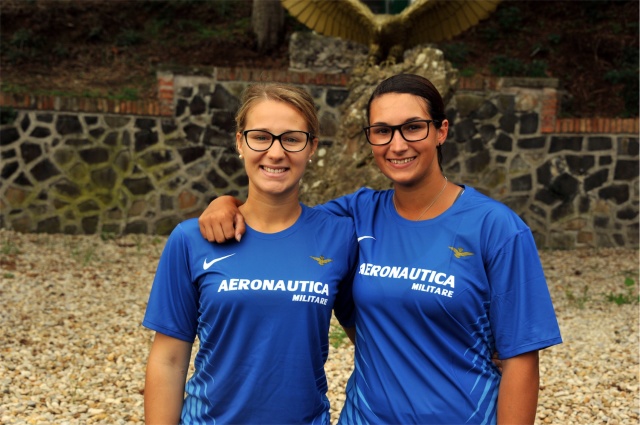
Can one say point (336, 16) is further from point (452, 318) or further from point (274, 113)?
point (452, 318)

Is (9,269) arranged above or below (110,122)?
below

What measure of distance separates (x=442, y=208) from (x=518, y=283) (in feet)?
0.93

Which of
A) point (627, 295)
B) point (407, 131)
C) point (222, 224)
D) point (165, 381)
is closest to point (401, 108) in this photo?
point (407, 131)

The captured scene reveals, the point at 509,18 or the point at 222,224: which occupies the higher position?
the point at 509,18

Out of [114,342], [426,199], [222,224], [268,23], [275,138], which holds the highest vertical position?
[268,23]

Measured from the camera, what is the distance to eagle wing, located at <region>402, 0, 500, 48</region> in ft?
14.9

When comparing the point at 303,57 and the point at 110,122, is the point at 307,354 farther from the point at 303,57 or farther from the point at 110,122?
the point at 303,57

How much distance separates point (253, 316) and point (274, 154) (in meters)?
0.41

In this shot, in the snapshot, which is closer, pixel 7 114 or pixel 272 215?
pixel 272 215

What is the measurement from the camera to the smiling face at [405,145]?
1.89 m

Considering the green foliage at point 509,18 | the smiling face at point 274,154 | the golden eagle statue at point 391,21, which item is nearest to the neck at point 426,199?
the smiling face at point 274,154

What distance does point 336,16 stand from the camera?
4707mm

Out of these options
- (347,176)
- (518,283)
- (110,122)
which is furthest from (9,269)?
(518,283)

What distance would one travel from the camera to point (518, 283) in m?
1.73
